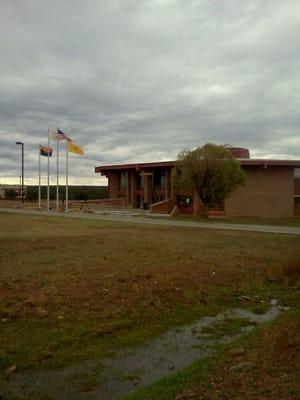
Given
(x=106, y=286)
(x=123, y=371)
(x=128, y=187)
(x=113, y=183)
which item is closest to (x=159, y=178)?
(x=128, y=187)

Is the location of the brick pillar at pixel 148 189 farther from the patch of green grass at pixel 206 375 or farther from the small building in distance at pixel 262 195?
the patch of green grass at pixel 206 375

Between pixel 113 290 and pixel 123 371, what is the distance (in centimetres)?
437

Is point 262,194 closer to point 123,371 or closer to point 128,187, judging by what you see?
point 128,187

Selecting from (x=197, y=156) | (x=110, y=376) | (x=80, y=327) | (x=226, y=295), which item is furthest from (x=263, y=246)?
(x=197, y=156)

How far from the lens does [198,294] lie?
33.8 ft

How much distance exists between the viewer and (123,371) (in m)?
5.88

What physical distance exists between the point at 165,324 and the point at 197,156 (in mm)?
32465

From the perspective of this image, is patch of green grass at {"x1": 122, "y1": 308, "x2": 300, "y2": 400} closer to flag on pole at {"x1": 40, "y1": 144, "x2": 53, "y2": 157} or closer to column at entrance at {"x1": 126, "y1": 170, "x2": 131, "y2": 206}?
flag on pole at {"x1": 40, "y1": 144, "x2": 53, "y2": 157}

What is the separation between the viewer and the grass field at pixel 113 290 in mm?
6922

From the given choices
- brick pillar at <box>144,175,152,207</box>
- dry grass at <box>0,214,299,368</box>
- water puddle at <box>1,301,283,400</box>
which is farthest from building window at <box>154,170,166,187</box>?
water puddle at <box>1,301,283,400</box>

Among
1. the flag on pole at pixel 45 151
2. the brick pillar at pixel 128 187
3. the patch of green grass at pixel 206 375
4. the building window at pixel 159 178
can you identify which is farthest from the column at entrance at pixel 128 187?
the patch of green grass at pixel 206 375

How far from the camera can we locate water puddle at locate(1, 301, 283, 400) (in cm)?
523

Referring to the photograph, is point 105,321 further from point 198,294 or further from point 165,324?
point 198,294

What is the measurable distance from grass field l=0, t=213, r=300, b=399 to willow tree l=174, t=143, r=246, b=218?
2016 centimetres
